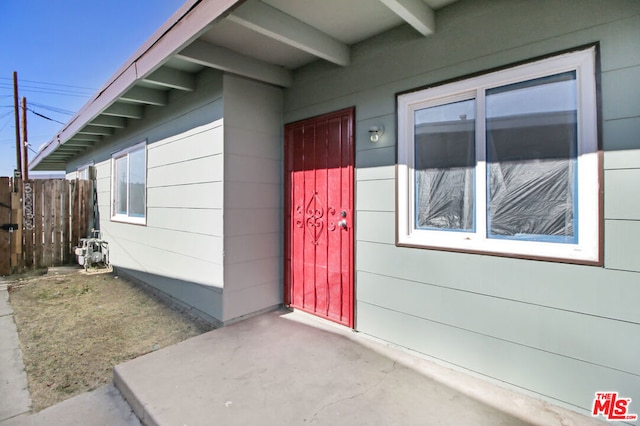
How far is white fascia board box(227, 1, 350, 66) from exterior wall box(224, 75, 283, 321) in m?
0.97

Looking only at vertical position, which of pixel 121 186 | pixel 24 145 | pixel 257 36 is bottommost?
pixel 121 186

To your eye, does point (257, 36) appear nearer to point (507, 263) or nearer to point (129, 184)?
point (507, 263)

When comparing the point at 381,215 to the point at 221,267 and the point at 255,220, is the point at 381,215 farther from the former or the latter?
the point at 221,267

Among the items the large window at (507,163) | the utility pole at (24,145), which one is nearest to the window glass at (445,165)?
the large window at (507,163)

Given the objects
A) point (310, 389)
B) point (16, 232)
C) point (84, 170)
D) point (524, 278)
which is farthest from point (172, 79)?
point (84, 170)

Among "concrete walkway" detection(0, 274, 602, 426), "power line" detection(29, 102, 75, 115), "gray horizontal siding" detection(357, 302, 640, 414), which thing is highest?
"power line" detection(29, 102, 75, 115)

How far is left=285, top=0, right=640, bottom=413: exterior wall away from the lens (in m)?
1.63

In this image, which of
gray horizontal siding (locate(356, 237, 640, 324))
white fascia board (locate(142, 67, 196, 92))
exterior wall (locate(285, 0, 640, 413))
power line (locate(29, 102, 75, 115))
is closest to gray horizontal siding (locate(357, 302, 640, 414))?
exterior wall (locate(285, 0, 640, 413))

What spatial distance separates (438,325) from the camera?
228 cm

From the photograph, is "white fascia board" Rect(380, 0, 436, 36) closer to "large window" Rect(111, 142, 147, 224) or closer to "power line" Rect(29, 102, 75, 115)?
"large window" Rect(111, 142, 147, 224)

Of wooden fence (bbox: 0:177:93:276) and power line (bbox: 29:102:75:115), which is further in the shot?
power line (bbox: 29:102:75:115)

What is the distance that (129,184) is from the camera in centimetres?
512

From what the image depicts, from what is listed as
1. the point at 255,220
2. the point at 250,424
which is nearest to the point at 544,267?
the point at 250,424

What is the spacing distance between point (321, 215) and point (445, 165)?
131 cm
